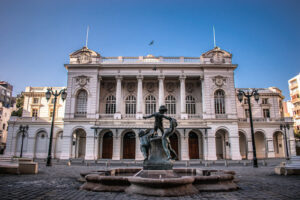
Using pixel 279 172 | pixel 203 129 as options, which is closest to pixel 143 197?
pixel 279 172

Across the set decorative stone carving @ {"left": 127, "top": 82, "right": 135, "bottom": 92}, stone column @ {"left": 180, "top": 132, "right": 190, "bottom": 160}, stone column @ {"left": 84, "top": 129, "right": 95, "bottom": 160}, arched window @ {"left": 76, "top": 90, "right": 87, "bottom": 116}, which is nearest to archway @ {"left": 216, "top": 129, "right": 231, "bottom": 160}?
stone column @ {"left": 180, "top": 132, "right": 190, "bottom": 160}

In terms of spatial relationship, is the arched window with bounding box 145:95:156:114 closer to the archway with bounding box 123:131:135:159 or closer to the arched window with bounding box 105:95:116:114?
the archway with bounding box 123:131:135:159

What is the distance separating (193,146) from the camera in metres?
30.5

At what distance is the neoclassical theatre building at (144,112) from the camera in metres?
28.6

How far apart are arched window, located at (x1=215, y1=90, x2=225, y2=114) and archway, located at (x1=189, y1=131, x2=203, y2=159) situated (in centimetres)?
Result: 430

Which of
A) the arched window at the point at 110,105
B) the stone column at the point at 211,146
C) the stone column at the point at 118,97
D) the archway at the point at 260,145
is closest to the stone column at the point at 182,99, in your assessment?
the stone column at the point at 211,146

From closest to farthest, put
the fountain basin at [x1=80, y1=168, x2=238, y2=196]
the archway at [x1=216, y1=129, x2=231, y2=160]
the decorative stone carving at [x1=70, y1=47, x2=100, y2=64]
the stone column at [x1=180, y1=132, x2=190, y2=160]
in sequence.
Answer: the fountain basin at [x1=80, y1=168, x2=238, y2=196], the stone column at [x1=180, y1=132, x2=190, y2=160], the archway at [x1=216, y1=129, x2=231, y2=160], the decorative stone carving at [x1=70, y1=47, x2=100, y2=64]

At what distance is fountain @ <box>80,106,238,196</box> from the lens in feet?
21.2

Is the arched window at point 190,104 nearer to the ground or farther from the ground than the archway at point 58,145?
farther from the ground

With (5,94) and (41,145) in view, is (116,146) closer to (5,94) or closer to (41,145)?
(41,145)

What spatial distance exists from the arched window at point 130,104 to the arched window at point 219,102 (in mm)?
11911

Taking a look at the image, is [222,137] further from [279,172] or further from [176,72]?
[279,172]

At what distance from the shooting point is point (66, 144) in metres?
28.3

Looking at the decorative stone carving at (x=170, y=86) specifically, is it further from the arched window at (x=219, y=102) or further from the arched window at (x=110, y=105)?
the arched window at (x=110, y=105)
